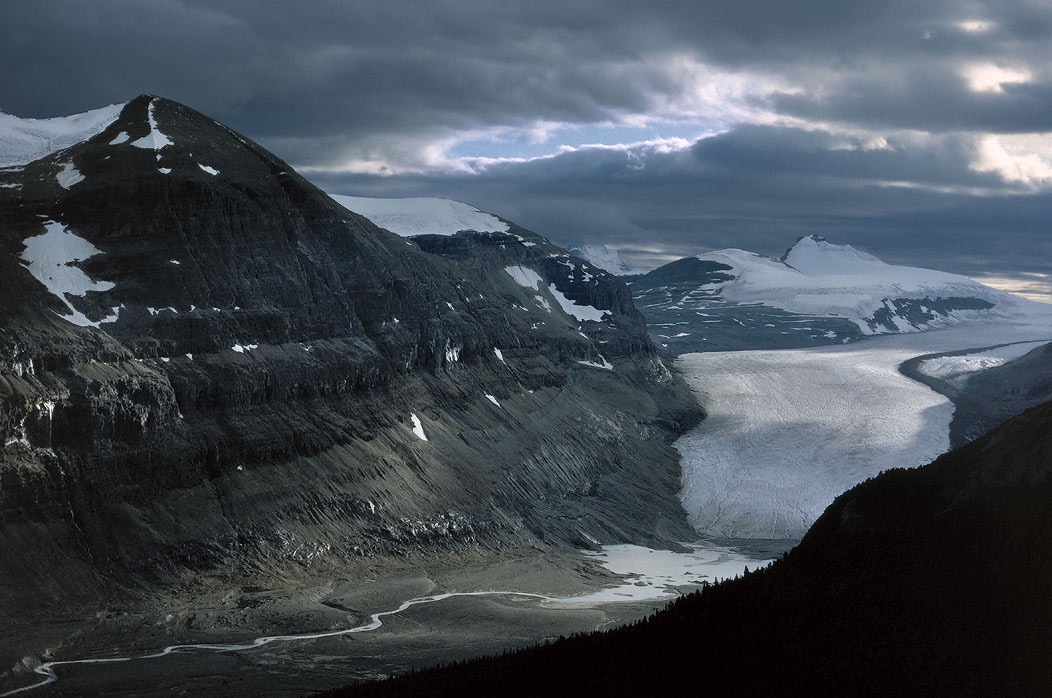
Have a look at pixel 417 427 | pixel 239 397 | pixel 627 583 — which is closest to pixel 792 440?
pixel 417 427

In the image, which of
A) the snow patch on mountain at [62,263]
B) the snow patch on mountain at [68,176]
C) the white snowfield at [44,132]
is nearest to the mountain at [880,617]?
the snow patch on mountain at [62,263]

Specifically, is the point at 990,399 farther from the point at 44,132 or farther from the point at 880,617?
the point at 880,617

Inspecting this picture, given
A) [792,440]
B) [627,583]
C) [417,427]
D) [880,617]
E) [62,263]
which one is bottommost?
[627,583]

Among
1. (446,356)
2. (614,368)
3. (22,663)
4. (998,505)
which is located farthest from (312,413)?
(614,368)

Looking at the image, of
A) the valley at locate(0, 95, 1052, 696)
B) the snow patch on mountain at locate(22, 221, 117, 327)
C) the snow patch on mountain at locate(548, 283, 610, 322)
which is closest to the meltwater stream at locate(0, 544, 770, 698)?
the valley at locate(0, 95, 1052, 696)

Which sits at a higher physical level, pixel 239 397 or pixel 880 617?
pixel 239 397

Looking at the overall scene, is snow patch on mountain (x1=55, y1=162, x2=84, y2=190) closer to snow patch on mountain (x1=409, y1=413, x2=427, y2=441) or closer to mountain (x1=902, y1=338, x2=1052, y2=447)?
snow patch on mountain (x1=409, y1=413, x2=427, y2=441)

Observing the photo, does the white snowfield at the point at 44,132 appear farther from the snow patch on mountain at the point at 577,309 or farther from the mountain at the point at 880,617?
the snow patch on mountain at the point at 577,309
